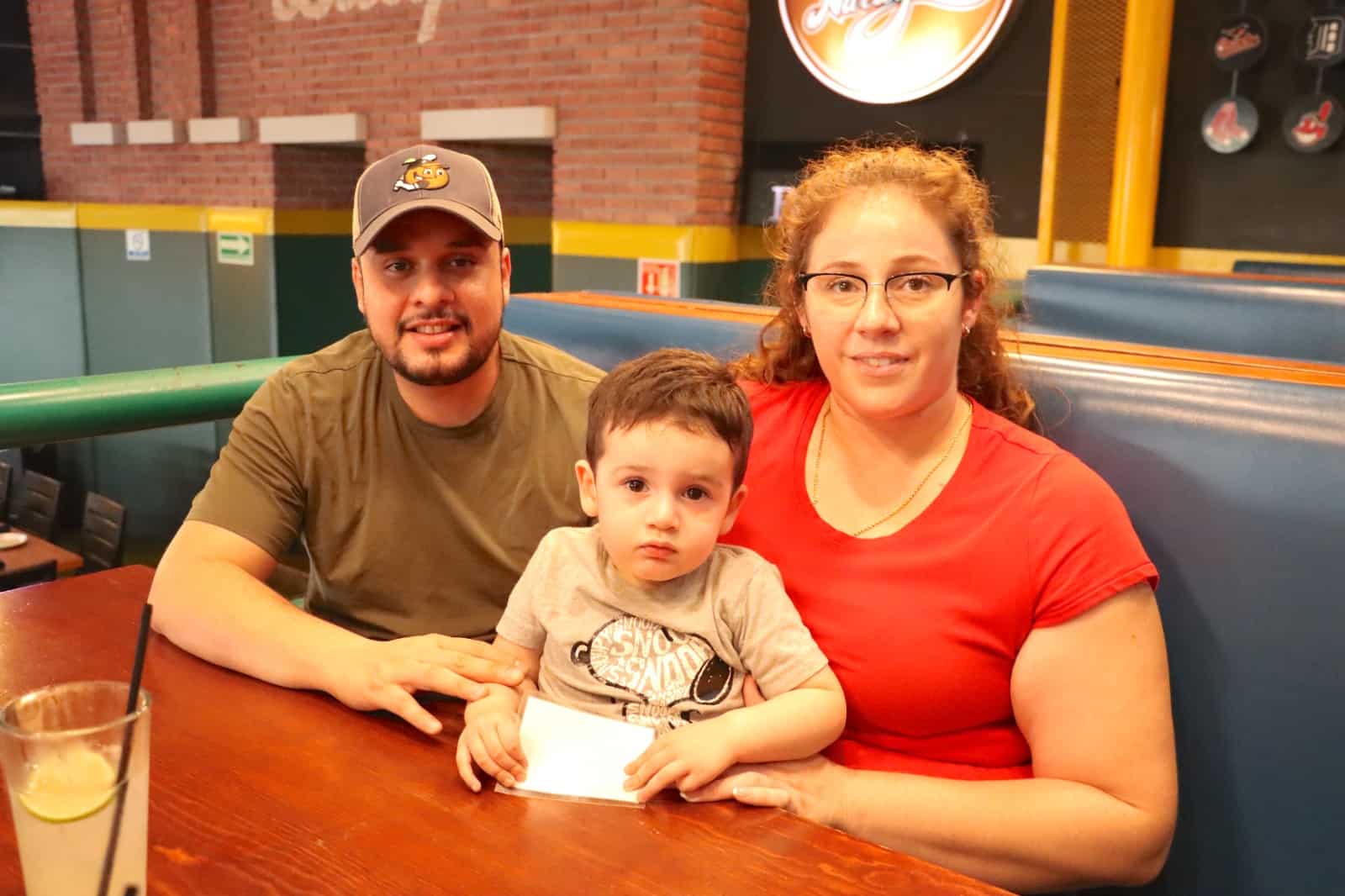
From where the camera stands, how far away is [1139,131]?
4.64 m

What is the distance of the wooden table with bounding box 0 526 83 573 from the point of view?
566cm

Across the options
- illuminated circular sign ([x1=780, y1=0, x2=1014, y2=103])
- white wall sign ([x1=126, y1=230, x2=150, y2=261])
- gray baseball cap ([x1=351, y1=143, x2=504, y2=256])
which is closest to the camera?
gray baseball cap ([x1=351, y1=143, x2=504, y2=256])

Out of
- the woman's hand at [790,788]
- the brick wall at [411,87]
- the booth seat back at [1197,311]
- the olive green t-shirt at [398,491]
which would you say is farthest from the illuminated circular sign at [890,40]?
the woman's hand at [790,788]

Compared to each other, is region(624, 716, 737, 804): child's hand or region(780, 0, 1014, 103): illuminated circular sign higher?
region(780, 0, 1014, 103): illuminated circular sign

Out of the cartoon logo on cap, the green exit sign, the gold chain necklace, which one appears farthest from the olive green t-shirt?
the green exit sign

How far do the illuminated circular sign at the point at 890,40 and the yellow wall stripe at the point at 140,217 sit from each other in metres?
5.13

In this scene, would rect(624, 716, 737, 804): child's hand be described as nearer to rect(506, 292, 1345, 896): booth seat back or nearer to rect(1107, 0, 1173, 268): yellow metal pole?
rect(506, 292, 1345, 896): booth seat back

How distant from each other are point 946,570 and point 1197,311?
173 cm

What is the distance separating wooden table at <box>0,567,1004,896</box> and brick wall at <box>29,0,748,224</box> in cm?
529

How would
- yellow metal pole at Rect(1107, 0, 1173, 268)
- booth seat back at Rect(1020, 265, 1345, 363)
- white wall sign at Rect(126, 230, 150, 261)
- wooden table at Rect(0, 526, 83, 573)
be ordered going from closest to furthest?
1. booth seat back at Rect(1020, 265, 1345, 363)
2. yellow metal pole at Rect(1107, 0, 1173, 268)
3. wooden table at Rect(0, 526, 83, 573)
4. white wall sign at Rect(126, 230, 150, 261)

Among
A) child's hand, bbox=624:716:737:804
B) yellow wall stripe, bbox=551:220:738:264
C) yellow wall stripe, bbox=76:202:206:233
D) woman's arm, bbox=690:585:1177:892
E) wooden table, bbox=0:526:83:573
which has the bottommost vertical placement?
wooden table, bbox=0:526:83:573

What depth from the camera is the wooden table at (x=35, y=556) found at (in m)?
5.66

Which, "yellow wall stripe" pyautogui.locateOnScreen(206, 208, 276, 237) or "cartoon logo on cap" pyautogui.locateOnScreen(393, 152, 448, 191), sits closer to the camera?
"cartoon logo on cap" pyautogui.locateOnScreen(393, 152, 448, 191)

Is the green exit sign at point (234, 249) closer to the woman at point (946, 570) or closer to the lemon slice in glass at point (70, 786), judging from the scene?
the woman at point (946, 570)
